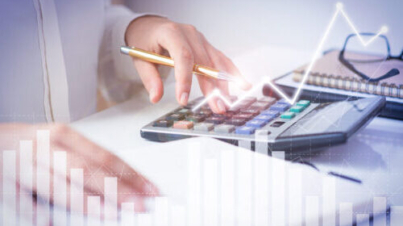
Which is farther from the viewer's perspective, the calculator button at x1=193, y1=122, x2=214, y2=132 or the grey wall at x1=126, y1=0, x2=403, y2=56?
the grey wall at x1=126, y1=0, x2=403, y2=56

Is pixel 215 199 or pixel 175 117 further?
pixel 175 117

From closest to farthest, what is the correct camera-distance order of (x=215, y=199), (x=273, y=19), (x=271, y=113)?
(x=215, y=199)
(x=271, y=113)
(x=273, y=19)

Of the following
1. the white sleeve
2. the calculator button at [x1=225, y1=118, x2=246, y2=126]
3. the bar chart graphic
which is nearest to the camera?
the bar chart graphic

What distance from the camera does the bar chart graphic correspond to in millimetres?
269

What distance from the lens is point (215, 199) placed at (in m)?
0.28

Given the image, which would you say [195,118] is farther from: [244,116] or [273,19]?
[273,19]

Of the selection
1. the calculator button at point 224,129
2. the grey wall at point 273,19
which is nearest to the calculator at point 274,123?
the calculator button at point 224,129

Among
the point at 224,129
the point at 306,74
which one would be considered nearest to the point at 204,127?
the point at 224,129

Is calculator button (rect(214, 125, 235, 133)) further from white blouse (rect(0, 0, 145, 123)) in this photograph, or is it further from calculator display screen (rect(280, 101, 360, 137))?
white blouse (rect(0, 0, 145, 123))

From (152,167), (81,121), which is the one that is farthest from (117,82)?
(152,167)

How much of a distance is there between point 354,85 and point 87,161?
0.24 m

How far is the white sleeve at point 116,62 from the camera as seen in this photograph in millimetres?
504

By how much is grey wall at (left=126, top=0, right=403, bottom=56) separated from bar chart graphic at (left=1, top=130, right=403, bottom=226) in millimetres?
214

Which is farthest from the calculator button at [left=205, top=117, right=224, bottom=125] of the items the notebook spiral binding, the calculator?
the notebook spiral binding
